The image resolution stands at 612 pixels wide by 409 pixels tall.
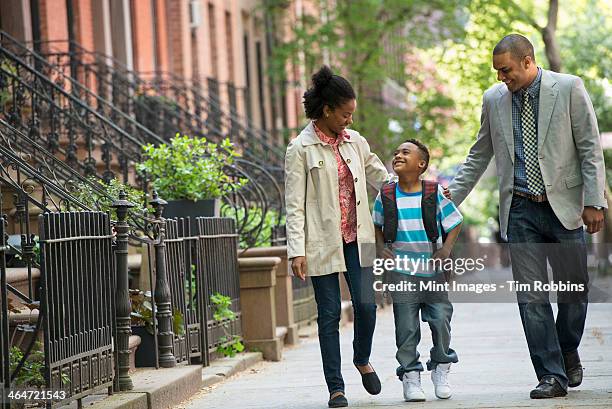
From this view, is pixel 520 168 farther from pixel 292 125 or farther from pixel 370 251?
pixel 292 125

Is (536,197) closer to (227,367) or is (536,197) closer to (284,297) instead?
(227,367)

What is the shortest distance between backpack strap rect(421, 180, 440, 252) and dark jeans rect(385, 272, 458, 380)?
28cm

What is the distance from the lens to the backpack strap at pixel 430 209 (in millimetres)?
7965

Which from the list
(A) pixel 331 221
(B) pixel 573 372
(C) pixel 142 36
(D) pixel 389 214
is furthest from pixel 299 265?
(C) pixel 142 36

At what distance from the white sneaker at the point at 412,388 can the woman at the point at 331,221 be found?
0.17m

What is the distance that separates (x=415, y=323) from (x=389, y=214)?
2.16 ft

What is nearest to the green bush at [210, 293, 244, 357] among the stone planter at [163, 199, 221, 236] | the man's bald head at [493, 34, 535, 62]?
the stone planter at [163, 199, 221, 236]

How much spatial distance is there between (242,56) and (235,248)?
737 inches

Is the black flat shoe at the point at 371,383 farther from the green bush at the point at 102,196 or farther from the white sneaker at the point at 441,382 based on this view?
the green bush at the point at 102,196

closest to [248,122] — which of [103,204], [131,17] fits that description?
[131,17]

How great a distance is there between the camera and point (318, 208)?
8.00m

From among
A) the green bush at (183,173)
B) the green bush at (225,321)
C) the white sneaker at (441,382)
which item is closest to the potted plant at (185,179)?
the green bush at (183,173)

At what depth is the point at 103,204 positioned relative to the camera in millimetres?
10008

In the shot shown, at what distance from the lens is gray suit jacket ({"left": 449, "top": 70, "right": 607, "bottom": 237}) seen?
7.71 metres
